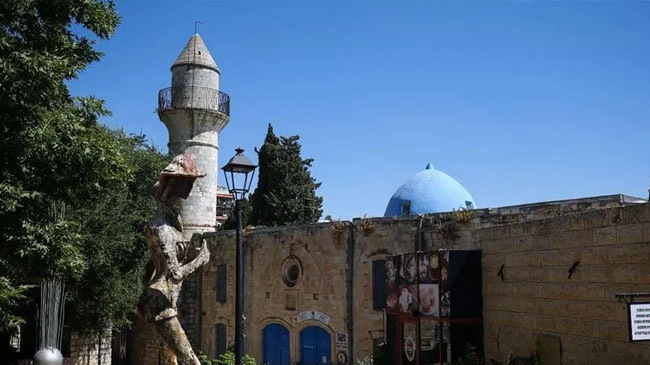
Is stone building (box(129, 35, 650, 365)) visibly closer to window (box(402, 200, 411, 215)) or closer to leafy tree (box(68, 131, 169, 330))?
window (box(402, 200, 411, 215))

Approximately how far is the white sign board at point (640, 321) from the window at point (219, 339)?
63.4ft

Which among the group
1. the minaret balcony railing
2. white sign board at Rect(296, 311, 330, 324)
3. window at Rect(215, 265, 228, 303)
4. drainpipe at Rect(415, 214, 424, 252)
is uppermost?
the minaret balcony railing

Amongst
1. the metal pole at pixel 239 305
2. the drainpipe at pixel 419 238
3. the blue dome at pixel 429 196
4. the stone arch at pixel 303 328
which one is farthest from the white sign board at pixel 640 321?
the blue dome at pixel 429 196

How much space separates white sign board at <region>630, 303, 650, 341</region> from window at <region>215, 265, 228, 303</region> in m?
19.1

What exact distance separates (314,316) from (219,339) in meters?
5.44

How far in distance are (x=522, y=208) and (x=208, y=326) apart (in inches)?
544

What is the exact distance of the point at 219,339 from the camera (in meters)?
23.7

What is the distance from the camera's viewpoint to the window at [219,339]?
23.6 metres

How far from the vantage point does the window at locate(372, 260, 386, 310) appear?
18.1 metres

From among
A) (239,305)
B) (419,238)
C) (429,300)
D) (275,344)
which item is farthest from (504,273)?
(275,344)

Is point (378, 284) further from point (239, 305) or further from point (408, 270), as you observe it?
point (239, 305)

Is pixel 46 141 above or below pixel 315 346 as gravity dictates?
above

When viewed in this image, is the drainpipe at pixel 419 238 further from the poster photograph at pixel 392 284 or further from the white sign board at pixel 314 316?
the white sign board at pixel 314 316

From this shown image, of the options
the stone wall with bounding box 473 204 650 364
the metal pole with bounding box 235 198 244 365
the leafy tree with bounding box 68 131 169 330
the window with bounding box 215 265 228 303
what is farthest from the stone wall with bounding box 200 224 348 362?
the metal pole with bounding box 235 198 244 365
